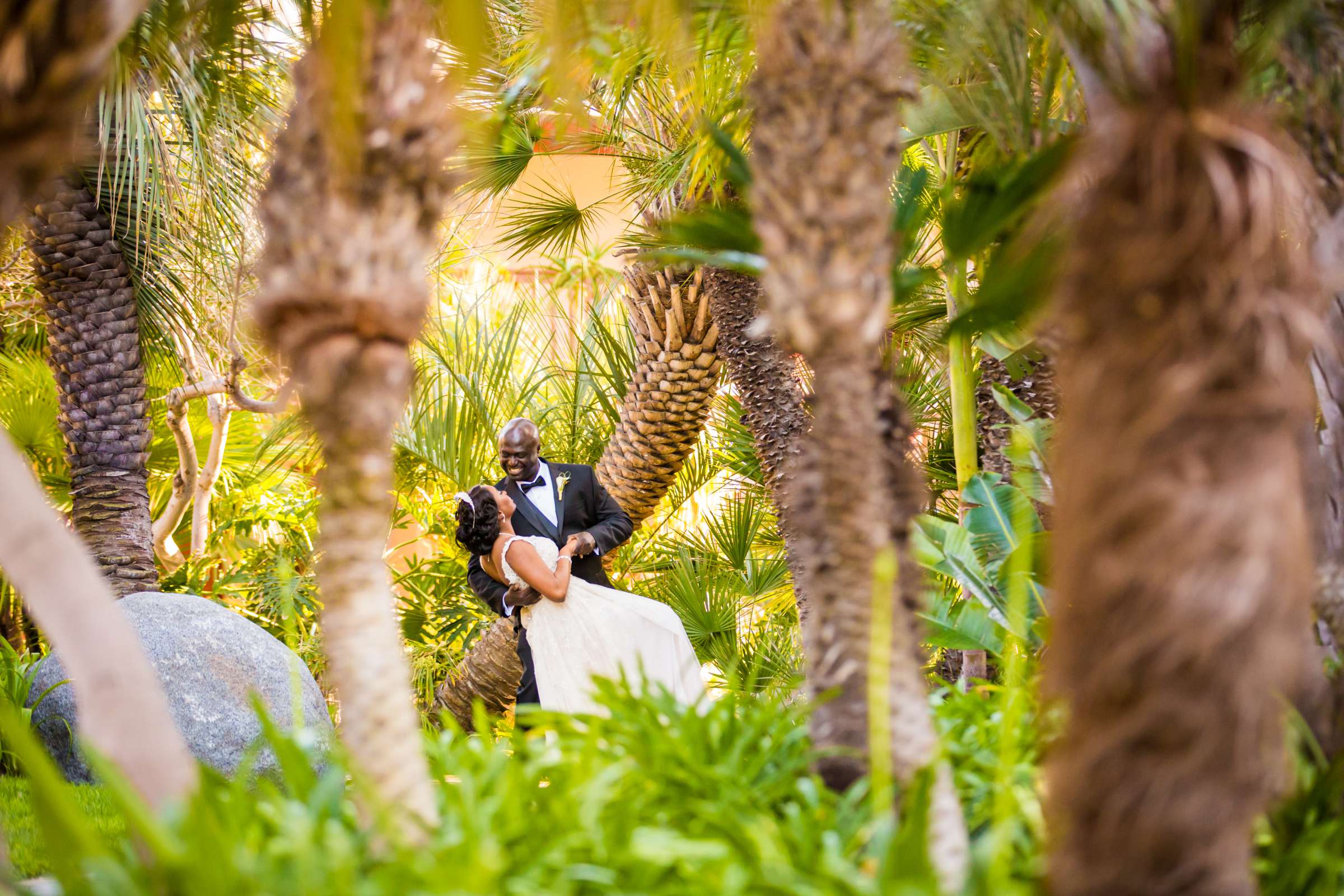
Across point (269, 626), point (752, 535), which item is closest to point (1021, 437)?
point (752, 535)

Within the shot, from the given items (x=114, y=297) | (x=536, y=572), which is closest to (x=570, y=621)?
(x=536, y=572)

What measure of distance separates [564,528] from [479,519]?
724 mm

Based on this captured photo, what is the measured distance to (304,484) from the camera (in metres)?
10.3

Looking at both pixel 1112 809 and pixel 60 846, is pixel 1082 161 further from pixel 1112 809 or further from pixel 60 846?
pixel 60 846

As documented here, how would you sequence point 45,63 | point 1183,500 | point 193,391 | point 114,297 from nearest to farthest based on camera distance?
1. point 1183,500
2. point 45,63
3. point 114,297
4. point 193,391

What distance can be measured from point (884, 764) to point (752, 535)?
6237 mm

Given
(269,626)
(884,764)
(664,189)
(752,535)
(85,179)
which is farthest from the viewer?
(269,626)

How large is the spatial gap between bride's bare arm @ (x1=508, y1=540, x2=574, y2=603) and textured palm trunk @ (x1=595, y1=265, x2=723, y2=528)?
283cm

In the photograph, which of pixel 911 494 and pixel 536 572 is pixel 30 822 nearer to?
pixel 536 572

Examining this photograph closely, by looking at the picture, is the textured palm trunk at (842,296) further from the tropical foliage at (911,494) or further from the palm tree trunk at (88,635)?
the palm tree trunk at (88,635)

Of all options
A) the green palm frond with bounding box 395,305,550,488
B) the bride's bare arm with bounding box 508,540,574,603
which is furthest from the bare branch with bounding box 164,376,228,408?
the bride's bare arm with bounding box 508,540,574,603

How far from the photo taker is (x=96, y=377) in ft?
20.8

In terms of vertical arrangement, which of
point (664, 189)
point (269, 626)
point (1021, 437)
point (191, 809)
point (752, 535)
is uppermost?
point (664, 189)

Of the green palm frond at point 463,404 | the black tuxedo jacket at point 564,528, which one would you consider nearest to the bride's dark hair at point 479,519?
the black tuxedo jacket at point 564,528
